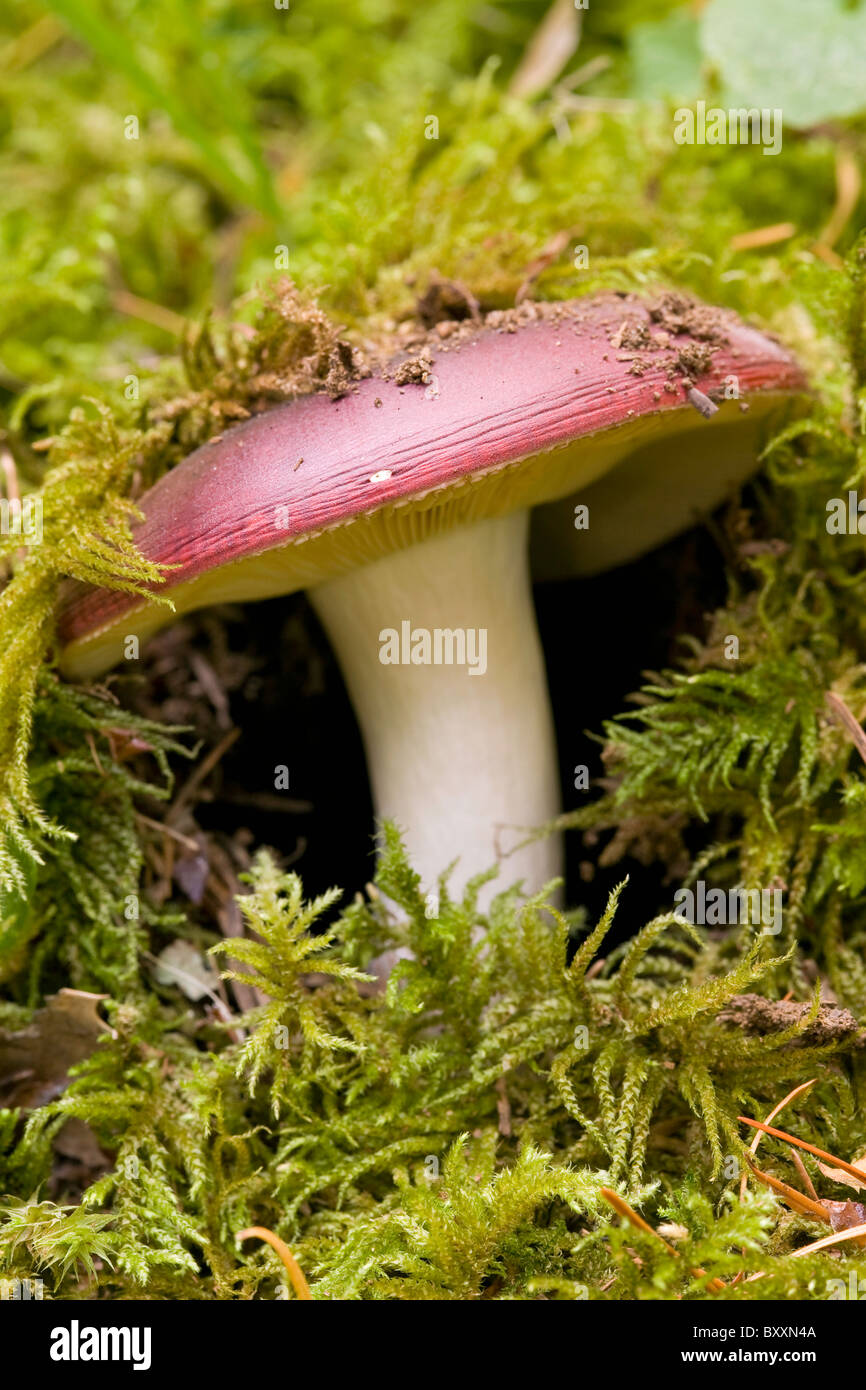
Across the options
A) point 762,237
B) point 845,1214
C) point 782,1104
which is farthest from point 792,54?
point 845,1214

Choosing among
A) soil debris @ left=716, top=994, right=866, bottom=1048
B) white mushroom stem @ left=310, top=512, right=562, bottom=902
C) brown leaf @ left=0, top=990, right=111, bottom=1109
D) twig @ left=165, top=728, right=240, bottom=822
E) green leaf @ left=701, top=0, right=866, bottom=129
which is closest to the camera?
soil debris @ left=716, top=994, right=866, bottom=1048

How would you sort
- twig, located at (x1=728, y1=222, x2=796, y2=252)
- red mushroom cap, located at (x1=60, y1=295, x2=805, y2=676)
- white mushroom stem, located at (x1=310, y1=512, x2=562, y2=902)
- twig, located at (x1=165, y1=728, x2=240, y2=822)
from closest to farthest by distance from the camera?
red mushroom cap, located at (x1=60, y1=295, x2=805, y2=676), white mushroom stem, located at (x1=310, y1=512, x2=562, y2=902), twig, located at (x1=165, y1=728, x2=240, y2=822), twig, located at (x1=728, y1=222, x2=796, y2=252)

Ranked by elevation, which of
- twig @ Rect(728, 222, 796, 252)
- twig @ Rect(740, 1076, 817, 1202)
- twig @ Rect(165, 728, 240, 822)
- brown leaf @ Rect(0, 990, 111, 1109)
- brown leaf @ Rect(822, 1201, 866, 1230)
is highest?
twig @ Rect(728, 222, 796, 252)

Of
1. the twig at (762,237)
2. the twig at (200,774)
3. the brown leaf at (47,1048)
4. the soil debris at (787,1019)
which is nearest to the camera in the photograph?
the soil debris at (787,1019)

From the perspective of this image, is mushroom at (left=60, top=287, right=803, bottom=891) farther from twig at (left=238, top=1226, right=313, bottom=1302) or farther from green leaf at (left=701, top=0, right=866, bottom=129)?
green leaf at (left=701, top=0, right=866, bottom=129)

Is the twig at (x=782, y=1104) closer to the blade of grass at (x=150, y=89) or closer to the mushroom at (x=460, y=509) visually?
the mushroom at (x=460, y=509)

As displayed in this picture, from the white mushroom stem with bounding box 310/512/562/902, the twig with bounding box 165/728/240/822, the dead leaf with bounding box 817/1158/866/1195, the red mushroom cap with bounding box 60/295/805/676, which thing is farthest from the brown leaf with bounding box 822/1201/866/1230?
the twig with bounding box 165/728/240/822

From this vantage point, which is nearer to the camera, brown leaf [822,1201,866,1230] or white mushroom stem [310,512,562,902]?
brown leaf [822,1201,866,1230]

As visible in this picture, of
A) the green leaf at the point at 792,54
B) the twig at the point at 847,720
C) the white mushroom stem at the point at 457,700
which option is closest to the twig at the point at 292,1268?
the white mushroom stem at the point at 457,700
